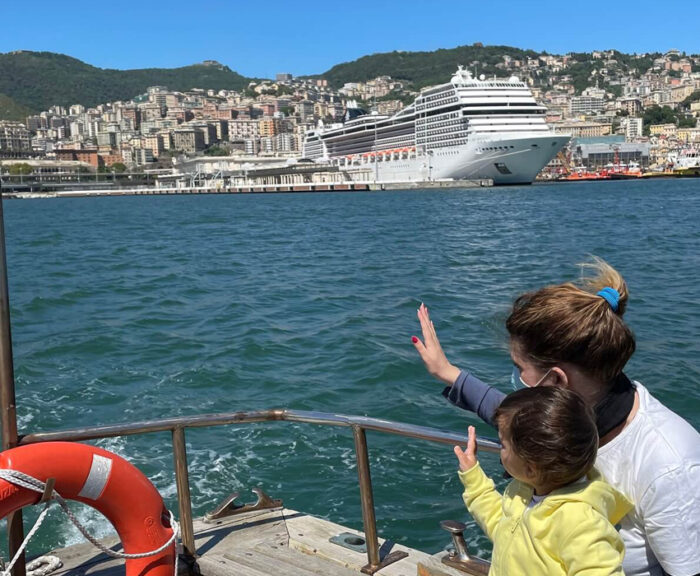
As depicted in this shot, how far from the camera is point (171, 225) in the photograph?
31844 mm

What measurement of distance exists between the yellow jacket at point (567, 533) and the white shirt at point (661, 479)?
0.04 m

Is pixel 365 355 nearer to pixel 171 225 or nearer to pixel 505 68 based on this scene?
pixel 171 225

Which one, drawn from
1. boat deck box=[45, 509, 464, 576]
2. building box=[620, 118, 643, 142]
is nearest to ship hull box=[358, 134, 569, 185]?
boat deck box=[45, 509, 464, 576]

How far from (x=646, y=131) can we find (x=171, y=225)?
129354mm

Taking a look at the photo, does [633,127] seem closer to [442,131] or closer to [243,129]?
[243,129]

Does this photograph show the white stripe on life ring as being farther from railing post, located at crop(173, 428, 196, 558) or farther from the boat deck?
the boat deck

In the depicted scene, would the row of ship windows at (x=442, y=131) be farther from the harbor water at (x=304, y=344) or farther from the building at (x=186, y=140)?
the building at (x=186, y=140)

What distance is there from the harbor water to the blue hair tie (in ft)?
1.13

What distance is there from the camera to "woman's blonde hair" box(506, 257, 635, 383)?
4.44 feet

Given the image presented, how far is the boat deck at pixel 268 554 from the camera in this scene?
2.34 m

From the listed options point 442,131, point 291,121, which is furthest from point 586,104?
point 442,131

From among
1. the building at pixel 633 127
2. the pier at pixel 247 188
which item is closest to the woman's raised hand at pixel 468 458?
the pier at pixel 247 188

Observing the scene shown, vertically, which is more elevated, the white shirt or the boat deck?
the white shirt

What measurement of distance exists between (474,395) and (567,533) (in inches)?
19.2
